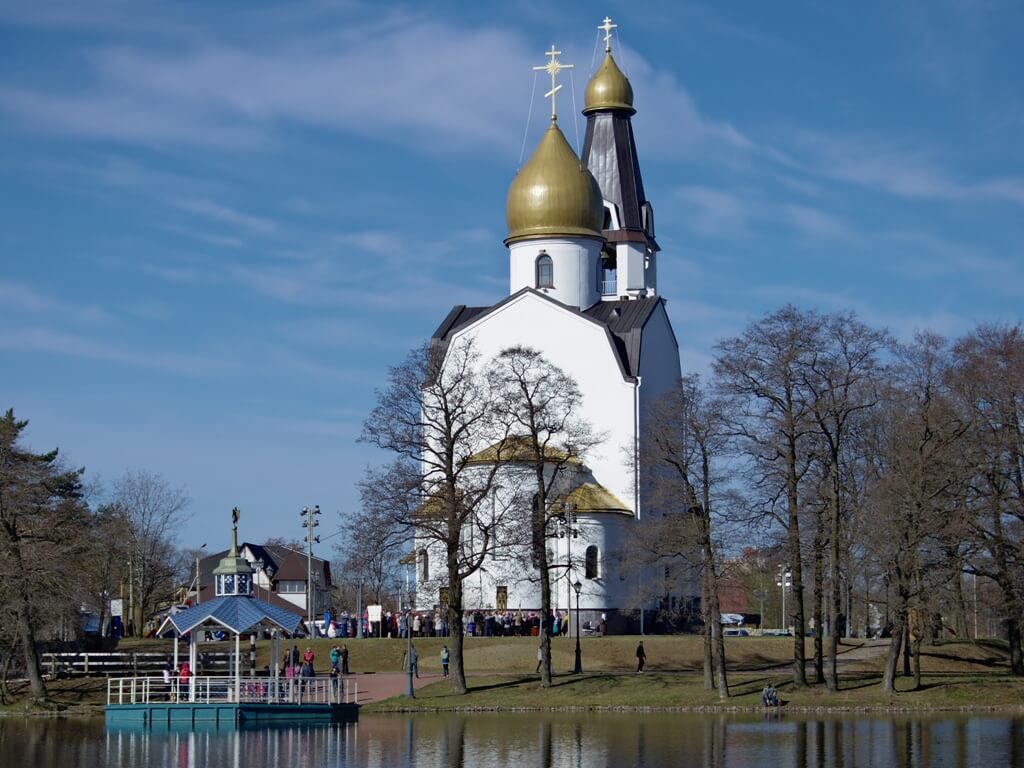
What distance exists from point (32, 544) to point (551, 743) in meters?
19.8

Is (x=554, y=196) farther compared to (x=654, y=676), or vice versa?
(x=554, y=196)

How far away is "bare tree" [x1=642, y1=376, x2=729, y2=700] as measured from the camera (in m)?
48.9

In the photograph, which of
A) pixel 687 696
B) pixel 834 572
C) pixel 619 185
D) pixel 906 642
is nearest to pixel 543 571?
pixel 687 696

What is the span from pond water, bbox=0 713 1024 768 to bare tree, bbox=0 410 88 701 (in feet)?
11.4

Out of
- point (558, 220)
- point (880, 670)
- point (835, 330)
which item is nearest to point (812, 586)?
point (880, 670)

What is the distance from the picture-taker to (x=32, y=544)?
4953 cm

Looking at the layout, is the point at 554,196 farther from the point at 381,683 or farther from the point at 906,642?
the point at 906,642

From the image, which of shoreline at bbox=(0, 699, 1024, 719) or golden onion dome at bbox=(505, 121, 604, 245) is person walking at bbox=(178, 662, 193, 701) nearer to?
shoreline at bbox=(0, 699, 1024, 719)

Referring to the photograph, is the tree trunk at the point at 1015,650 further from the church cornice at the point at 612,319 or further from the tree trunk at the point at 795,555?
the church cornice at the point at 612,319

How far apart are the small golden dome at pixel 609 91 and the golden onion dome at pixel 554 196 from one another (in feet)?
25.1

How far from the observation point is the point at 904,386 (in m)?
51.3

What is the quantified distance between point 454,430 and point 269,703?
13431 mm

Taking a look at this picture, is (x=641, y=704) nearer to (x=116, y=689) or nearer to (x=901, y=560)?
(x=901, y=560)

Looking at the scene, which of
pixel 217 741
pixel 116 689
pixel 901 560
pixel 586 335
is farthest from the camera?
pixel 586 335
